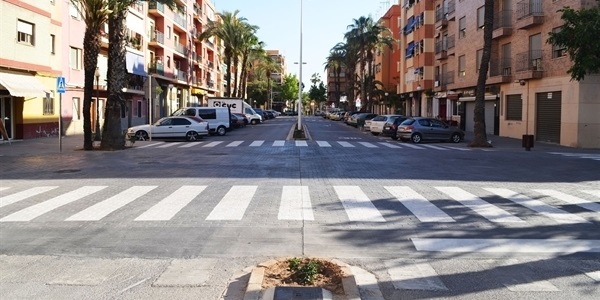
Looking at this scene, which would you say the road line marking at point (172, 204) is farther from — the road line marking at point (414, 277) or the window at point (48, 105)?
the window at point (48, 105)

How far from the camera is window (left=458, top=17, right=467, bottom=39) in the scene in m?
43.4

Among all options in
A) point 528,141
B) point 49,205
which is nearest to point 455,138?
point 528,141

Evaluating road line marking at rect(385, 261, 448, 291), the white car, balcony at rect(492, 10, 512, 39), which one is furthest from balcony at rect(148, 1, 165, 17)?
road line marking at rect(385, 261, 448, 291)

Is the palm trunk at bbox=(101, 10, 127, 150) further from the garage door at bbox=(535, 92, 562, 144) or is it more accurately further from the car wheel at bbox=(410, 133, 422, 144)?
the garage door at bbox=(535, 92, 562, 144)

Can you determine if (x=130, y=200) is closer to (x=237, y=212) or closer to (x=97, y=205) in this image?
(x=97, y=205)

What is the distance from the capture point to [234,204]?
10398 mm

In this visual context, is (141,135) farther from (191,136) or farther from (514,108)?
(514,108)

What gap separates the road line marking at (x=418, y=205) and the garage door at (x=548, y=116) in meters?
20.8

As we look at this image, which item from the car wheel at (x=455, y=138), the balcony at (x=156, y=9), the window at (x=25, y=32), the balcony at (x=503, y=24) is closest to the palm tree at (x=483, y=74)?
the car wheel at (x=455, y=138)

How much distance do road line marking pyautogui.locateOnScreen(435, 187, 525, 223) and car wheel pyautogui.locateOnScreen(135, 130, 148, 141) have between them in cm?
2300

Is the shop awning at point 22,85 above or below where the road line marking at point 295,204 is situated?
above

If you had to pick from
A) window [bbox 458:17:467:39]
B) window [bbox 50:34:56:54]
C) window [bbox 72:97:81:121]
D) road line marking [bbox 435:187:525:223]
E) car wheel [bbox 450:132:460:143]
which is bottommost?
road line marking [bbox 435:187:525:223]

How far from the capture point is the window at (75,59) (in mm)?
35731

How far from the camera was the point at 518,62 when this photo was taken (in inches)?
1334
